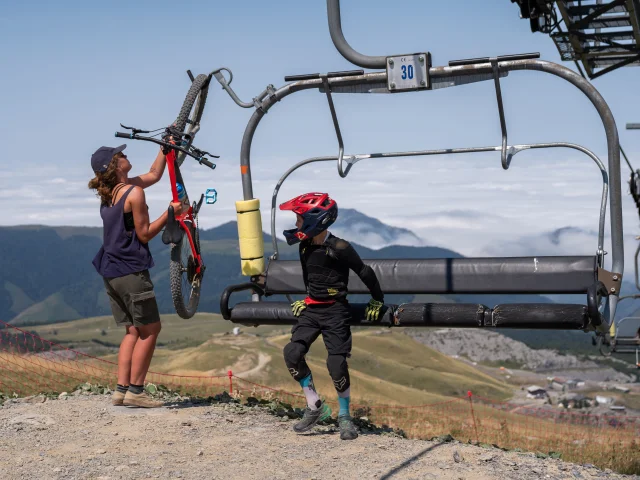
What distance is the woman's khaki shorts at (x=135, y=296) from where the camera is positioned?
8.83m

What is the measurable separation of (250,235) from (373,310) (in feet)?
5.49

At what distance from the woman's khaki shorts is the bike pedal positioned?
3.06 feet

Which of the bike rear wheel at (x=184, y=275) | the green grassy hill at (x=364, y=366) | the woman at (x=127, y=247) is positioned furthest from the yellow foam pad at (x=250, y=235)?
the green grassy hill at (x=364, y=366)

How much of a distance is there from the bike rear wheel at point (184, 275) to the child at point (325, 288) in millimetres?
1342

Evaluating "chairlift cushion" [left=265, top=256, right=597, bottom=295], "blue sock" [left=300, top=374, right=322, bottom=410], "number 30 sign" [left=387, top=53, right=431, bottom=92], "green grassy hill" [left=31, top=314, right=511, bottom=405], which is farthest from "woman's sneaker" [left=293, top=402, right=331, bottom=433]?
"green grassy hill" [left=31, top=314, right=511, bottom=405]

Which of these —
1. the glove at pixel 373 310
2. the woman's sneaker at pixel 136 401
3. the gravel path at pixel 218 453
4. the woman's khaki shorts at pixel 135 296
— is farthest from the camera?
the woman's sneaker at pixel 136 401

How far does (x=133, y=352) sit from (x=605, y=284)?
15.3ft

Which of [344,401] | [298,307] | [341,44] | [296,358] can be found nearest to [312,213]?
[298,307]

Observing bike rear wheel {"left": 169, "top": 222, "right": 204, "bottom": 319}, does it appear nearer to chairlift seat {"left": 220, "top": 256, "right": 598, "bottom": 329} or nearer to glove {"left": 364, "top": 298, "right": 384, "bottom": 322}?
chairlift seat {"left": 220, "top": 256, "right": 598, "bottom": 329}

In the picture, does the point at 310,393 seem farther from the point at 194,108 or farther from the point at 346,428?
the point at 194,108

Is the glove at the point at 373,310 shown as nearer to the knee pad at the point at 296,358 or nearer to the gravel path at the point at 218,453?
the knee pad at the point at 296,358

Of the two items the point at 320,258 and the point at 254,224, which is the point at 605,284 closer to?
the point at 320,258

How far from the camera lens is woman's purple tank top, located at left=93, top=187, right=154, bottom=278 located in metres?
8.77

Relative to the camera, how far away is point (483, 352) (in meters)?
186
